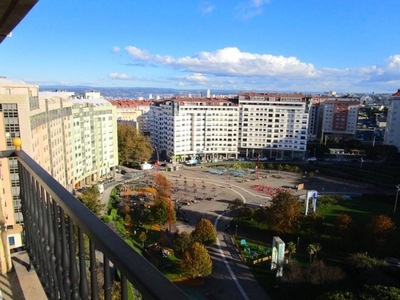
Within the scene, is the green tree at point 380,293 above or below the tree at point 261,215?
above

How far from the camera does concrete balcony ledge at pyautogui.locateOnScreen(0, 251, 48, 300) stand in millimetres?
2040

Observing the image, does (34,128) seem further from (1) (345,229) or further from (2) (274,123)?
(2) (274,123)

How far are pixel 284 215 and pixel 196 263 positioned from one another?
5.37m

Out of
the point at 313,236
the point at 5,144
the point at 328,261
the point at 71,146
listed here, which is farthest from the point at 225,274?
the point at 71,146

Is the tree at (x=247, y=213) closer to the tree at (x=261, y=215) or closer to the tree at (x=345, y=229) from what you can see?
the tree at (x=261, y=215)

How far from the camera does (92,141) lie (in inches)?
886

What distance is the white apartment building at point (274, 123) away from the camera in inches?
1247

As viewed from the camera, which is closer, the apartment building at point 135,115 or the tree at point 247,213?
the tree at point 247,213

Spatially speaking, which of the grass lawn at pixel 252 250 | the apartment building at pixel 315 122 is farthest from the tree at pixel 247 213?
the apartment building at pixel 315 122

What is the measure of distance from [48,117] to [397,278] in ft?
53.4

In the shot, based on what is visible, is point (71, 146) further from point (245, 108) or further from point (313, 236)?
point (245, 108)

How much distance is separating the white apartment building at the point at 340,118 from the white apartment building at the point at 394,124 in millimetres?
5794

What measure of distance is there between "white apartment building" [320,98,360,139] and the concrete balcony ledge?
44.7 meters

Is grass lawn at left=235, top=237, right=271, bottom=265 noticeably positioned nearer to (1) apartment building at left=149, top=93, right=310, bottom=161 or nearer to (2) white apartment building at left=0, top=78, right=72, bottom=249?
(2) white apartment building at left=0, top=78, right=72, bottom=249
